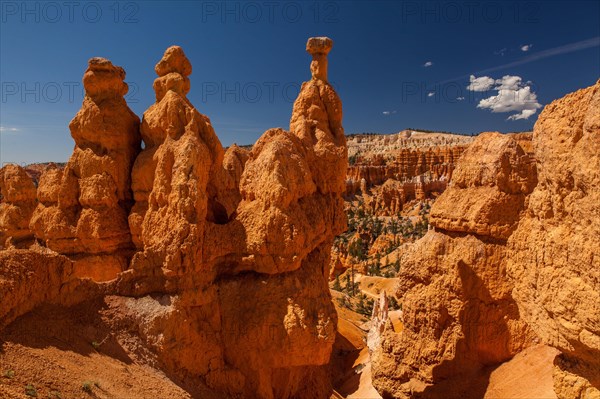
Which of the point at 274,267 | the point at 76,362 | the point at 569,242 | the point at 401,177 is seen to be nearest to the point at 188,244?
the point at 274,267

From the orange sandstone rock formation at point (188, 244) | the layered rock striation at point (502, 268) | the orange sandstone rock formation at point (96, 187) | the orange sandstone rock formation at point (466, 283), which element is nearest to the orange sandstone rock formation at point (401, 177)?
the orange sandstone rock formation at point (466, 283)

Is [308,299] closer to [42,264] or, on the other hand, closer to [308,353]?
[308,353]

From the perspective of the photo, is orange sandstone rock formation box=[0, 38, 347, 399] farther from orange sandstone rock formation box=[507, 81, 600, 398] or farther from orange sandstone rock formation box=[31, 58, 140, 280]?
orange sandstone rock formation box=[507, 81, 600, 398]

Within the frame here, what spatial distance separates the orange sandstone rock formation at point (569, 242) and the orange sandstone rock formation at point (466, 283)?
2310mm

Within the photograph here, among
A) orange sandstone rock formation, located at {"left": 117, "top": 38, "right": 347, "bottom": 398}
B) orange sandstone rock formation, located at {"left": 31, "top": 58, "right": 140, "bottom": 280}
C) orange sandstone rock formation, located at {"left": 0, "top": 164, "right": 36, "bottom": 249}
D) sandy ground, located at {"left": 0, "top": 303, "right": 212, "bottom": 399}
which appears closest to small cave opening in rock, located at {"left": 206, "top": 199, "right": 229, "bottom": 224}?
orange sandstone rock formation, located at {"left": 117, "top": 38, "right": 347, "bottom": 398}

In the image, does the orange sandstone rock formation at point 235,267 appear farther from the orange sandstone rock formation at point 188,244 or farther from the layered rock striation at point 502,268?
the layered rock striation at point 502,268

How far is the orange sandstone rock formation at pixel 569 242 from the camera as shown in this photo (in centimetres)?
524

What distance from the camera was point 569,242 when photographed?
5648 millimetres

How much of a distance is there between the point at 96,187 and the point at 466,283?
1109cm

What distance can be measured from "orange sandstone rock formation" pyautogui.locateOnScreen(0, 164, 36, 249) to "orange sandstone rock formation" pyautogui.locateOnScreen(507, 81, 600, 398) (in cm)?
1856

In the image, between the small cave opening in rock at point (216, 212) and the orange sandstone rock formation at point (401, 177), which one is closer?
the small cave opening in rock at point (216, 212)

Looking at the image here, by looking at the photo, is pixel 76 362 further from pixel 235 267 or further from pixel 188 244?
pixel 235 267

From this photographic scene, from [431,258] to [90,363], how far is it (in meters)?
7.92

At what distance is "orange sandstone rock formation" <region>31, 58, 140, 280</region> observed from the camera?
12.8 m
